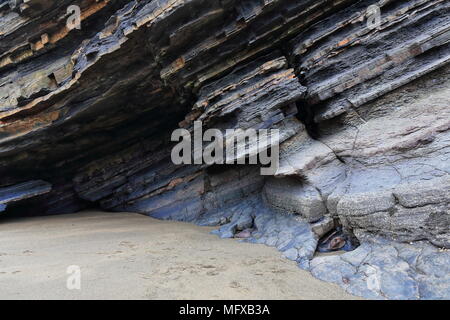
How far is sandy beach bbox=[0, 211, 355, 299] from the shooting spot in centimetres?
279

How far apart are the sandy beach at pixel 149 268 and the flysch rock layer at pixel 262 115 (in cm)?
48

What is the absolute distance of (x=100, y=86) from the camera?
20.8ft

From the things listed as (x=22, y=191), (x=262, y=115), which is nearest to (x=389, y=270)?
(x=262, y=115)

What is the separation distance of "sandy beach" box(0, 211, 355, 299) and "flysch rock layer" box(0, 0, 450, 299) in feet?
1.59

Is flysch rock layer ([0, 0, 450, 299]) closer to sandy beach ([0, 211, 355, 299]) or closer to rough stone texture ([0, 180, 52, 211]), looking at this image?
rough stone texture ([0, 180, 52, 211])

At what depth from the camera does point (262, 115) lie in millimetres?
5215

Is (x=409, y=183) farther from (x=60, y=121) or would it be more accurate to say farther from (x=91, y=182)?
(x=91, y=182)

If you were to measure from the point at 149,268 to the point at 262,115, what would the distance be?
3144 millimetres

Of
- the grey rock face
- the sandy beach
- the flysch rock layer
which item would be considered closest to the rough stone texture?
the flysch rock layer
